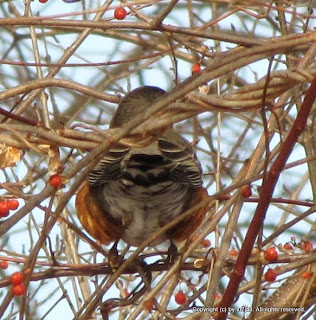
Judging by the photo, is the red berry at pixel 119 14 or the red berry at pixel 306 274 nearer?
the red berry at pixel 306 274

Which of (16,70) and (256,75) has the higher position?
(16,70)

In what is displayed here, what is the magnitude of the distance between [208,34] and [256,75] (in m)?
2.27

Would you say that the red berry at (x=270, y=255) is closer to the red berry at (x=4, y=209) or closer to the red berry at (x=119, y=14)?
the red berry at (x=4, y=209)

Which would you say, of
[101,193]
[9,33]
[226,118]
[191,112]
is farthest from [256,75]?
[191,112]

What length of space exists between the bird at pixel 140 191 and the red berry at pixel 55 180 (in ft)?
3.56

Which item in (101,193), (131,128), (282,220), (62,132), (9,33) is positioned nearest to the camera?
(131,128)

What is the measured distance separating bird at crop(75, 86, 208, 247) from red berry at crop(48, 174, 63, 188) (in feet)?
3.56

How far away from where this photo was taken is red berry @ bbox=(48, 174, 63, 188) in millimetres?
1955

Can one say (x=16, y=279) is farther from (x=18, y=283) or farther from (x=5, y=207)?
(x=5, y=207)

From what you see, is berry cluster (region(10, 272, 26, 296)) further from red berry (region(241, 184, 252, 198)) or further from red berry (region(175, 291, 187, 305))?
red berry (region(175, 291, 187, 305))

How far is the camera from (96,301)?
208 centimetres

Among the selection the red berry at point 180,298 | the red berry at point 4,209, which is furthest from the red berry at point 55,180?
the red berry at point 180,298

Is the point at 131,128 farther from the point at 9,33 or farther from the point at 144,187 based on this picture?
the point at 9,33

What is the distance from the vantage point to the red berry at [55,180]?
1.96 m
